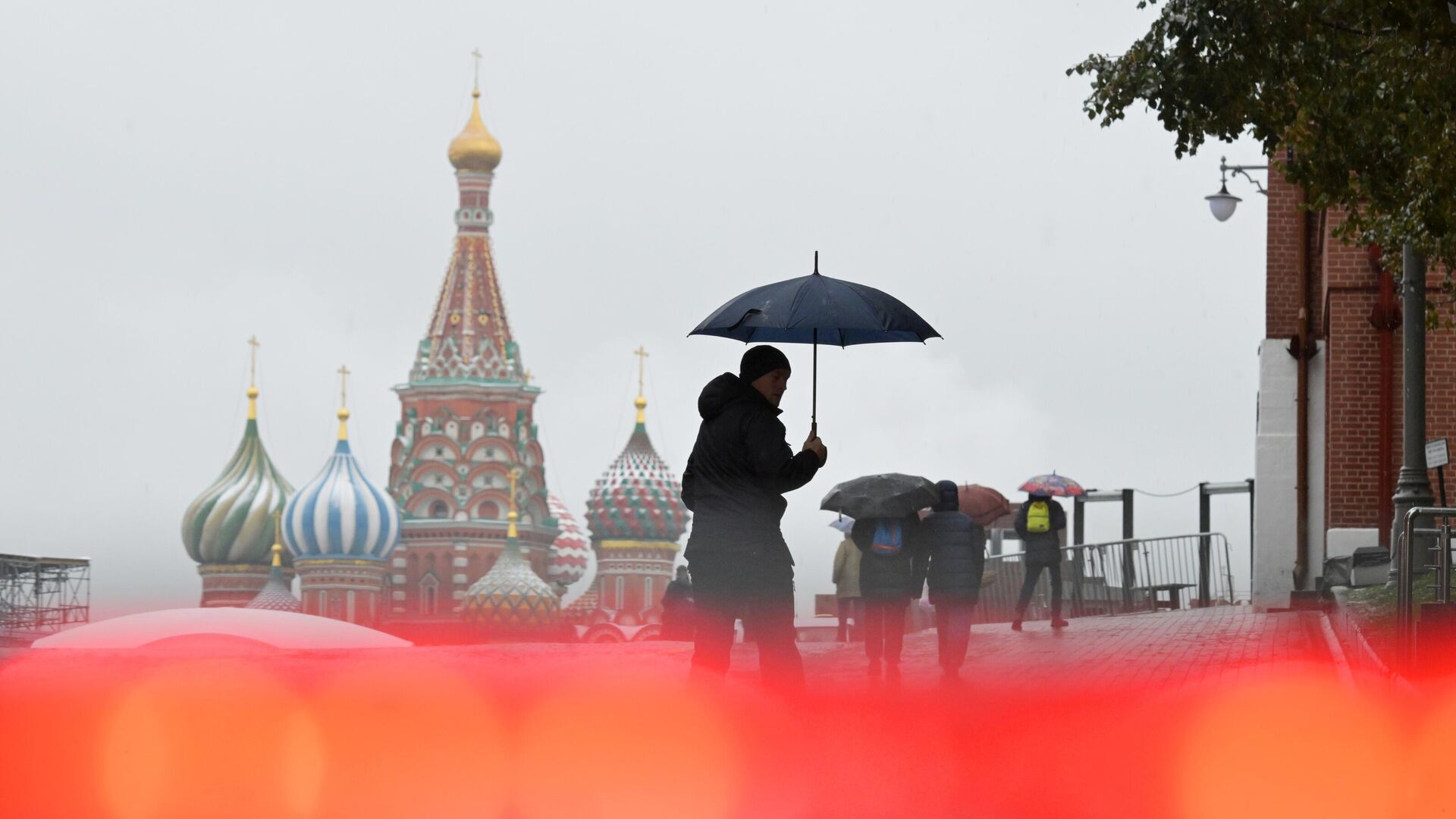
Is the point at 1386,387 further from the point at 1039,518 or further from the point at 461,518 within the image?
the point at 461,518

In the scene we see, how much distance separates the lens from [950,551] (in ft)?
48.7

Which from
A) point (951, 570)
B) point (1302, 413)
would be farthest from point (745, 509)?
point (1302, 413)

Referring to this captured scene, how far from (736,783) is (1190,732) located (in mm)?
2846

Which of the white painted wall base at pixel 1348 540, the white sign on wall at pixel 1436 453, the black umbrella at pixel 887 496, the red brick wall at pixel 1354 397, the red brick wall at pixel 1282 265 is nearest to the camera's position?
the black umbrella at pixel 887 496

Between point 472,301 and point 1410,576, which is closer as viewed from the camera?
point 1410,576

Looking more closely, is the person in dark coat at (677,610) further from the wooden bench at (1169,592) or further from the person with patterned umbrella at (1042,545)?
the wooden bench at (1169,592)

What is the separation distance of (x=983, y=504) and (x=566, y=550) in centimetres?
12251

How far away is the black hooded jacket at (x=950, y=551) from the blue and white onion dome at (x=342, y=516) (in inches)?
4545

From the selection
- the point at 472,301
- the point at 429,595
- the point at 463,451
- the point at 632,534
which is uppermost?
the point at 472,301

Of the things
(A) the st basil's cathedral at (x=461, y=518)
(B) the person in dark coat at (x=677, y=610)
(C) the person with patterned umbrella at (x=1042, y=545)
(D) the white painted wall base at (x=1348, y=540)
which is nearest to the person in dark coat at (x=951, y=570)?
(C) the person with patterned umbrella at (x=1042, y=545)

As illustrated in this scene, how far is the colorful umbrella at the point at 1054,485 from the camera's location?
2561 cm

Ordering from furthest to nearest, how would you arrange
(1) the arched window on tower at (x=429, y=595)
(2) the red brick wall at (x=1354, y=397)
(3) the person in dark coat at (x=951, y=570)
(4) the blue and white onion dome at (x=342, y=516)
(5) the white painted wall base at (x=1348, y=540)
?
(1) the arched window on tower at (x=429, y=595) < (4) the blue and white onion dome at (x=342, y=516) < (2) the red brick wall at (x=1354, y=397) < (5) the white painted wall base at (x=1348, y=540) < (3) the person in dark coat at (x=951, y=570)

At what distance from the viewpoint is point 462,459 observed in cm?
13512

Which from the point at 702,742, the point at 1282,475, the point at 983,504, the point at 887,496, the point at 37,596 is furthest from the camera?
the point at 37,596
